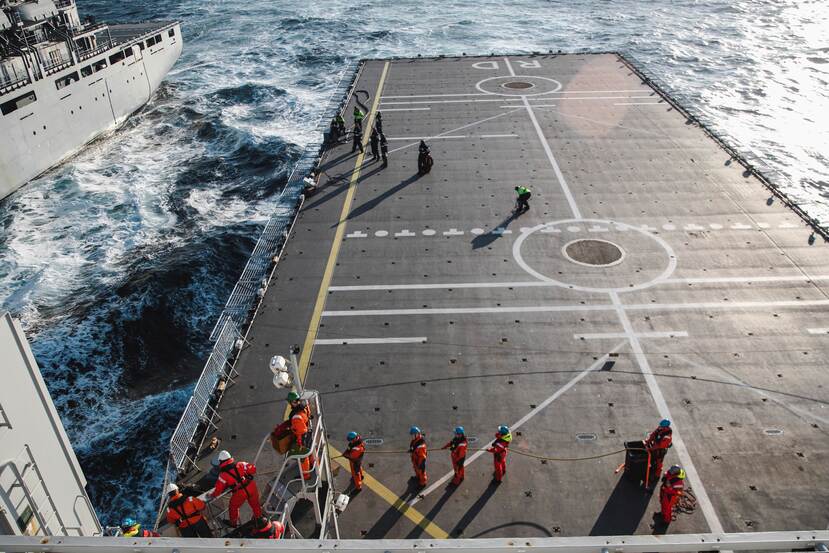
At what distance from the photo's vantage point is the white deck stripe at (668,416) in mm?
14219

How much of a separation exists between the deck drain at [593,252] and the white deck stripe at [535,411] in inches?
209

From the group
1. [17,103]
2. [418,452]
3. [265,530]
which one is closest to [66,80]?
[17,103]

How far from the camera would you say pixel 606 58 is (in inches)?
2069

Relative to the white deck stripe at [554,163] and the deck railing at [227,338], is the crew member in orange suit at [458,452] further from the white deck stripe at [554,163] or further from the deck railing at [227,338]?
the white deck stripe at [554,163]

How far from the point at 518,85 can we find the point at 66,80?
37136 millimetres

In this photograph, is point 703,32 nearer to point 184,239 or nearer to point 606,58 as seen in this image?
point 606,58

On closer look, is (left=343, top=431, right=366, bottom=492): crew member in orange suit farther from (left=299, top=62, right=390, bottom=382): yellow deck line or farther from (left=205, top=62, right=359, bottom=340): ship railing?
(left=205, top=62, right=359, bottom=340): ship railing

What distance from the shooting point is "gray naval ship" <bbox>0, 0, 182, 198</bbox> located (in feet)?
144

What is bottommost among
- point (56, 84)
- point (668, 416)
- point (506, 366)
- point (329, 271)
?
point (668, 416)

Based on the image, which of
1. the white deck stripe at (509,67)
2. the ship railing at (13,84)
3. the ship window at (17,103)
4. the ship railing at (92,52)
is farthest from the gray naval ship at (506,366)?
the ship railing at (92,52)

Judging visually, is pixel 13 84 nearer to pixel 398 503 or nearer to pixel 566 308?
pixel 566 308

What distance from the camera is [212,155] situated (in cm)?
4762

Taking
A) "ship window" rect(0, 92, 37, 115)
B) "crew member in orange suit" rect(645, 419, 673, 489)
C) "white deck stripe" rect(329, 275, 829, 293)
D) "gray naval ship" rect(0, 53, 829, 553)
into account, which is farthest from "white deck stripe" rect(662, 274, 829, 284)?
"ship window" rect(0, 92, 37, 115)

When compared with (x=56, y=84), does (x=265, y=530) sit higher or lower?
higher
